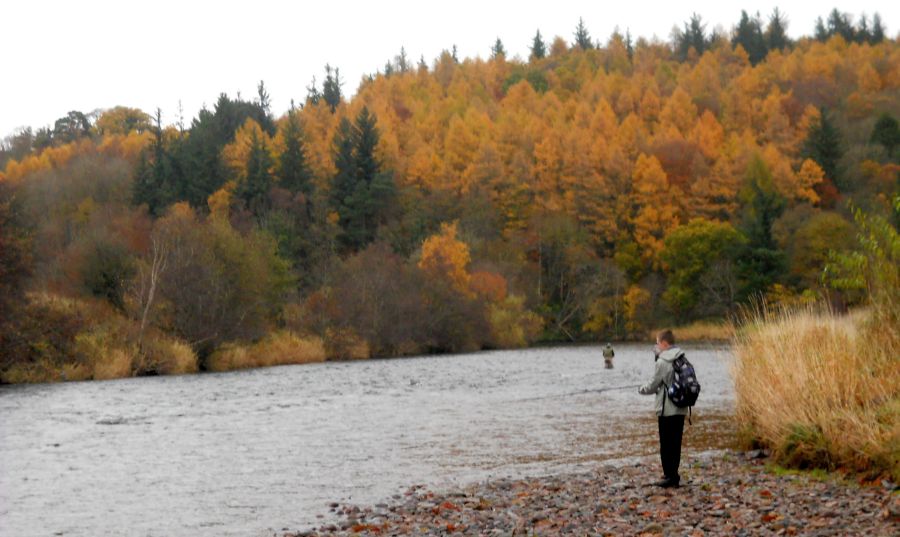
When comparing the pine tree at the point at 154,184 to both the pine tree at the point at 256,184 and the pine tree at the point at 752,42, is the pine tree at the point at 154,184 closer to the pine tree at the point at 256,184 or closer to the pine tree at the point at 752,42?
the pine tree at the point at 256,184

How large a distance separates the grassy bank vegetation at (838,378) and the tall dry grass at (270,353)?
3805cm

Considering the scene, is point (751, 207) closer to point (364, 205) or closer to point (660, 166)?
point (660, 166)

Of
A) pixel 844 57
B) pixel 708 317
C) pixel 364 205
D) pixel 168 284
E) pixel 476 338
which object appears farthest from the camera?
pixel 844 57

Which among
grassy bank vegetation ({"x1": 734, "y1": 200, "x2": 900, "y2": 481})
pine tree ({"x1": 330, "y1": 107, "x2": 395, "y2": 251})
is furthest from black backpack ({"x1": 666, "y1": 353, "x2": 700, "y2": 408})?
pine tree ({"x1": 330, "y1": 107, "x2": 395, "y2": 251})

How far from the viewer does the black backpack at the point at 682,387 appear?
46.0ft

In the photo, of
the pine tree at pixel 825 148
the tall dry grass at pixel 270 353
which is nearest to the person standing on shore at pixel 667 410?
the tall dry grass at pixel 270 353

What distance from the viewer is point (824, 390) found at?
1528 centimetres

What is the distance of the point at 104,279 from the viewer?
57938 millimetres

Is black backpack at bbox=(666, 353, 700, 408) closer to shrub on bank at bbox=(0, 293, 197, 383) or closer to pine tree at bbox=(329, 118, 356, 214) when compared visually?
shrub on bank at bbox=(0, 293, 197, 383)

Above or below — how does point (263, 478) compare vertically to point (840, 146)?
below

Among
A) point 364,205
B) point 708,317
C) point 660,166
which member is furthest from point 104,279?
point 660,166

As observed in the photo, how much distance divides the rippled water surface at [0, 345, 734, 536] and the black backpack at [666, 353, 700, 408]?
193 inches

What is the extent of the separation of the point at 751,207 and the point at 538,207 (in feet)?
75.9

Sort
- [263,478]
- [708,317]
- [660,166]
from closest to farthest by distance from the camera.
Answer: [263,478] < [708,317] < [660,166]
